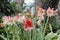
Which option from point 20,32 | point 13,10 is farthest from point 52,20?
point 20,32

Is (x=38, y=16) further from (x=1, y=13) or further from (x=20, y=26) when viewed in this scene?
(x=1, y=13)

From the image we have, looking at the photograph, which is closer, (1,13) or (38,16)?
(38,16)

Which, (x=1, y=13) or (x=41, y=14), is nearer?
(x=41, y=14)

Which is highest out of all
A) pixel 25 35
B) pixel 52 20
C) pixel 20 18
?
pixel 20 18

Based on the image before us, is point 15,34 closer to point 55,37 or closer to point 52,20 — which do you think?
point 55,37

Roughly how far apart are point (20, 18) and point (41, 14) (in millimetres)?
248

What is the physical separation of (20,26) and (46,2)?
→ 1976 mm

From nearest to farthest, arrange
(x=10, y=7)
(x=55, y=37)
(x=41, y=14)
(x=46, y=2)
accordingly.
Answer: (x=41, y=14)
(x=55, y=37)
(x=46, y=2)
(x=10, y=7)

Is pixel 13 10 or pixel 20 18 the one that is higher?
pixel 20 18

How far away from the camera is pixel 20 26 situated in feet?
9.02

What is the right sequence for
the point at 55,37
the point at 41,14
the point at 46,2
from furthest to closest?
1. the point at 46,2
2. the point at 55,37
3. the point at 41,14

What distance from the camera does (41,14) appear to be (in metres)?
2.52

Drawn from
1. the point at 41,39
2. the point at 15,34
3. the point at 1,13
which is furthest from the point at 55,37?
the point at 1,13

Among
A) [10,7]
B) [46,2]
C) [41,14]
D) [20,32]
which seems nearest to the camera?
[41,14]
